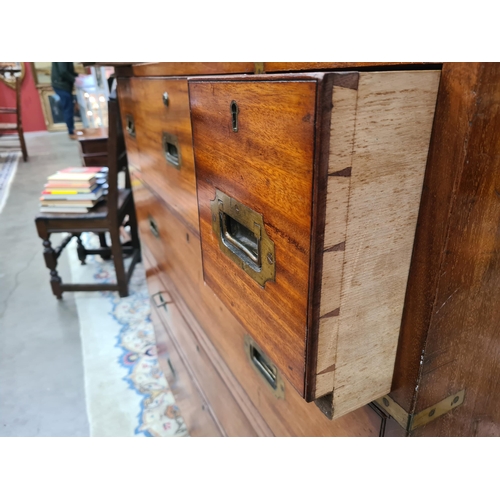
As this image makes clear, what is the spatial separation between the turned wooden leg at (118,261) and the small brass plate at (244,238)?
162 cm

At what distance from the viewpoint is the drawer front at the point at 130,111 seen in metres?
1.12

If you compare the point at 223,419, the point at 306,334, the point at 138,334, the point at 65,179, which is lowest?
the point at 138,334

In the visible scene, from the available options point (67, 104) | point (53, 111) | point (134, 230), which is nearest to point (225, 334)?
point (134, 230)

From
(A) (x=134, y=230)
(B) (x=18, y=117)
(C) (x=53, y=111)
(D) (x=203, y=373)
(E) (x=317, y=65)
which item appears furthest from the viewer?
(C) (x=53, y=111)

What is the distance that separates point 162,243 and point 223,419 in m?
0.54

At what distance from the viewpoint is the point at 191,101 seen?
1.63 feet

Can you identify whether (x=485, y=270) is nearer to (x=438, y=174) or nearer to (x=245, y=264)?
(x=438, y=174)

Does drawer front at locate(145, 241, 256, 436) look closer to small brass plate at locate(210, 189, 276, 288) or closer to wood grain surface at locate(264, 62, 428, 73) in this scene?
small brass plate at locate(210, 189, 276, 288)

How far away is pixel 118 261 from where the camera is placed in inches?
83.7

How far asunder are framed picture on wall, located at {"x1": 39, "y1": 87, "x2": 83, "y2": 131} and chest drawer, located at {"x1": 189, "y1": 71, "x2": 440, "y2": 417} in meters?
7.88

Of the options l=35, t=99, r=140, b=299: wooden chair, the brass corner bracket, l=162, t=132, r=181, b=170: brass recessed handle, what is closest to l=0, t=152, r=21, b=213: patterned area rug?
l=35, t=99, r=140, b=299: wooden chair

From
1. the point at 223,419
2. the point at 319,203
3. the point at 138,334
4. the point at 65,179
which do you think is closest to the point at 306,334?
the point at 319,203

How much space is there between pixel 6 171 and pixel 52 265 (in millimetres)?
3244

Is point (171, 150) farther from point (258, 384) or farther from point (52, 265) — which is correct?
point (52, 265)
